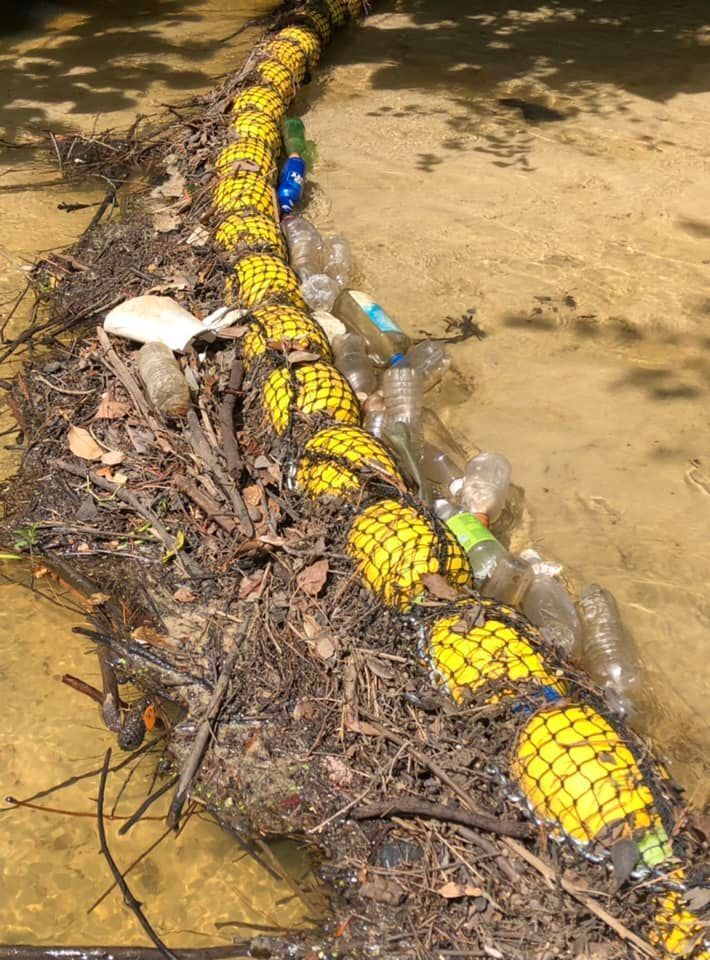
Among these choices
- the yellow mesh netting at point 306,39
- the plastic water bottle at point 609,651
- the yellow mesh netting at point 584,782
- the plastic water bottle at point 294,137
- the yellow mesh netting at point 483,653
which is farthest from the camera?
the yellow mesh netting at point 306,39

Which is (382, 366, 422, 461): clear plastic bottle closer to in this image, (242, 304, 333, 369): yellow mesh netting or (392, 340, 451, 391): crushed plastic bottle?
(392, 340, 451, 391): crushed plastic bottle

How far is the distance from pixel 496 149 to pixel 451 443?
3.50m

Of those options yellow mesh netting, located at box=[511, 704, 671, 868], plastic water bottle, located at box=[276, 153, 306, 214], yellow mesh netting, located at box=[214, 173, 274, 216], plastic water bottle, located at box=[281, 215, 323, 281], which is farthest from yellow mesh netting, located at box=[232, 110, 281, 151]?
Result: yellow mesh netting, located at box=[511, 704, 671, 868]

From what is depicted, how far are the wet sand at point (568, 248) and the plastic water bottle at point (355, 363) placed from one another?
0.40 m

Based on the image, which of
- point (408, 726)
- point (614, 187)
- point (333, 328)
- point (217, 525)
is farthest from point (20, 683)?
point (614, 187)

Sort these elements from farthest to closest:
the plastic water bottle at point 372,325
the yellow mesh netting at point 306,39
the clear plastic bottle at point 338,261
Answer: the yellow mesh netting at point 306,39 → the clear plastic bottle at point 338,261 → the plastic water bottle at point 372,325

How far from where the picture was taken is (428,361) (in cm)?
471

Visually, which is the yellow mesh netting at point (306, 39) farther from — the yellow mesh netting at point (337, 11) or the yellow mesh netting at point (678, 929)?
the yellow mesh netting at point (678, 929)

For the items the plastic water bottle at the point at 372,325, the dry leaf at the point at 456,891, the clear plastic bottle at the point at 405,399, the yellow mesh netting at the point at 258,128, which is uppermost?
the yellow mesh netting at the point at 258,128

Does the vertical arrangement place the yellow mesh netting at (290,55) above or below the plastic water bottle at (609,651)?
above

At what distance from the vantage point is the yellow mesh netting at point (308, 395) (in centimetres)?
400

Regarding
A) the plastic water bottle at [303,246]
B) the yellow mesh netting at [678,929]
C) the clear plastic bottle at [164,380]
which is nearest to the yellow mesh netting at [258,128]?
the plastic water bottle at [303,246]

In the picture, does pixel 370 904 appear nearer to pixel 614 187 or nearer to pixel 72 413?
pixel 72 413

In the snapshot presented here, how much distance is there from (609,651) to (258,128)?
4804 mm
